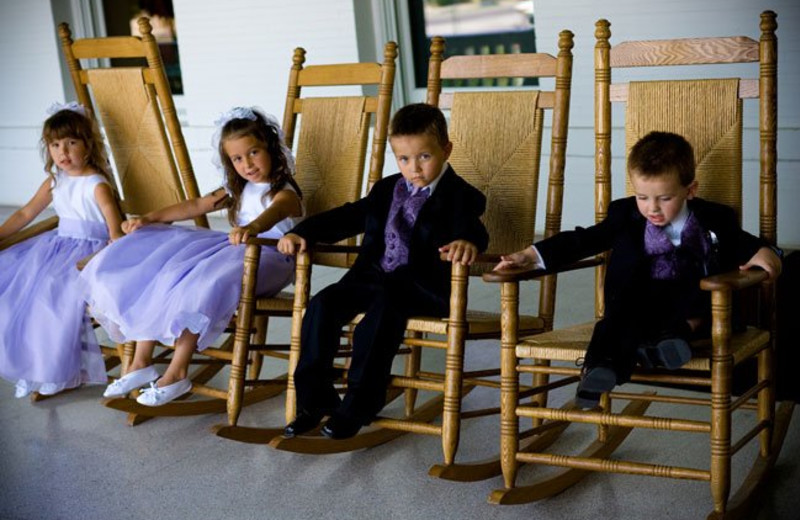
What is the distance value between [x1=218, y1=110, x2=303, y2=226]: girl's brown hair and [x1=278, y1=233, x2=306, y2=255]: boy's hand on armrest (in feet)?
1.64

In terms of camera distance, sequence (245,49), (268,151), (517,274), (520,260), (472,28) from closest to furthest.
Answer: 1. (517,274)
2. (520,260)
3. (268,151)
4. (472,28)
5. (245,49)

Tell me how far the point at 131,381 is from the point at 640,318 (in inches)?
65.2

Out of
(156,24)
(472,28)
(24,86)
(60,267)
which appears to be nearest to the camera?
(60,267)

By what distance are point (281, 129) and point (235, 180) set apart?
256mm

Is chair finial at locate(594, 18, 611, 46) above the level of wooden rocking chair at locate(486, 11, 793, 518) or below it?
above

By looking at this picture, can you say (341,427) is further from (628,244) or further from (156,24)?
(156,24)

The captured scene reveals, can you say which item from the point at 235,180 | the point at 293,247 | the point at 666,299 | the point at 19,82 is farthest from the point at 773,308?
the point at 19,82

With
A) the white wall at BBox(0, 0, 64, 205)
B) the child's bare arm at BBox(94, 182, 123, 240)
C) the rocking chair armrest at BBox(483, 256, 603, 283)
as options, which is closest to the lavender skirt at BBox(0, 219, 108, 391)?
the child's bare arm at BBox(94, 182, 123, 240)

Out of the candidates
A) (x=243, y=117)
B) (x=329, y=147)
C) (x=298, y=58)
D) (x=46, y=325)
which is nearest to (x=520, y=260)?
(x=329, y=147)

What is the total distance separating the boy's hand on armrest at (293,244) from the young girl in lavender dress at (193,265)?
0.17 metres

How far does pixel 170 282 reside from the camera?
11.9 ft

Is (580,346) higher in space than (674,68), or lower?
lower

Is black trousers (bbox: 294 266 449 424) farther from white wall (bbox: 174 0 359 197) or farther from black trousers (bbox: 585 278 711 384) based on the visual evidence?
white wall (bbox: 174 0 359 197)

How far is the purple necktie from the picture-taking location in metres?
3.38
